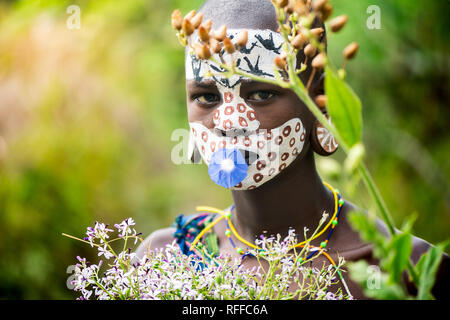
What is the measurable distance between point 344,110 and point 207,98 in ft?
1.81

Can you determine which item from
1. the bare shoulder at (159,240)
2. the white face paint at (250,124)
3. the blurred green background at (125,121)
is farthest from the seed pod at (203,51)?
the blurred green background at (125,121)

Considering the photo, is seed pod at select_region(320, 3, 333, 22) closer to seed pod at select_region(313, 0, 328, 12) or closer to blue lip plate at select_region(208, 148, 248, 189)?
seed pod at select_region(313, 0, 328, 12)

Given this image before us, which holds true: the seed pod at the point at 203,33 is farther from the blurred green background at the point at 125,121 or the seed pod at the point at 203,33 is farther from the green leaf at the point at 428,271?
the blurred green background at the point at 125,121

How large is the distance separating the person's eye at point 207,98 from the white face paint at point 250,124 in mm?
32

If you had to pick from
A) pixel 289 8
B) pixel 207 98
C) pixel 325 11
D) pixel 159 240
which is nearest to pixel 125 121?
pixel 159 240

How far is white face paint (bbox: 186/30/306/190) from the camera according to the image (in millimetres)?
1077

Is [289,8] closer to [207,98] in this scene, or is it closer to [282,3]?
[282,3]

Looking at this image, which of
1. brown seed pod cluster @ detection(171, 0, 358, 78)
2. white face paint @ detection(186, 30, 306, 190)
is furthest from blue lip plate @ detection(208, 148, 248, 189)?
brown seed pod cluster @ detection(171, 0, 358, 78)

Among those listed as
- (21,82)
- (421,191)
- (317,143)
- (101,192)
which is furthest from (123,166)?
(317,143)

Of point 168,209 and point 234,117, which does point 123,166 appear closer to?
point 168,209

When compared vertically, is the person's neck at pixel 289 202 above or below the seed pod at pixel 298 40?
below

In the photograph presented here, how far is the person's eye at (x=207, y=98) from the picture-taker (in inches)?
44.8

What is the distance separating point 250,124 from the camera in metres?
1.08

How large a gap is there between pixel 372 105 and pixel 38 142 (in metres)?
2.03
